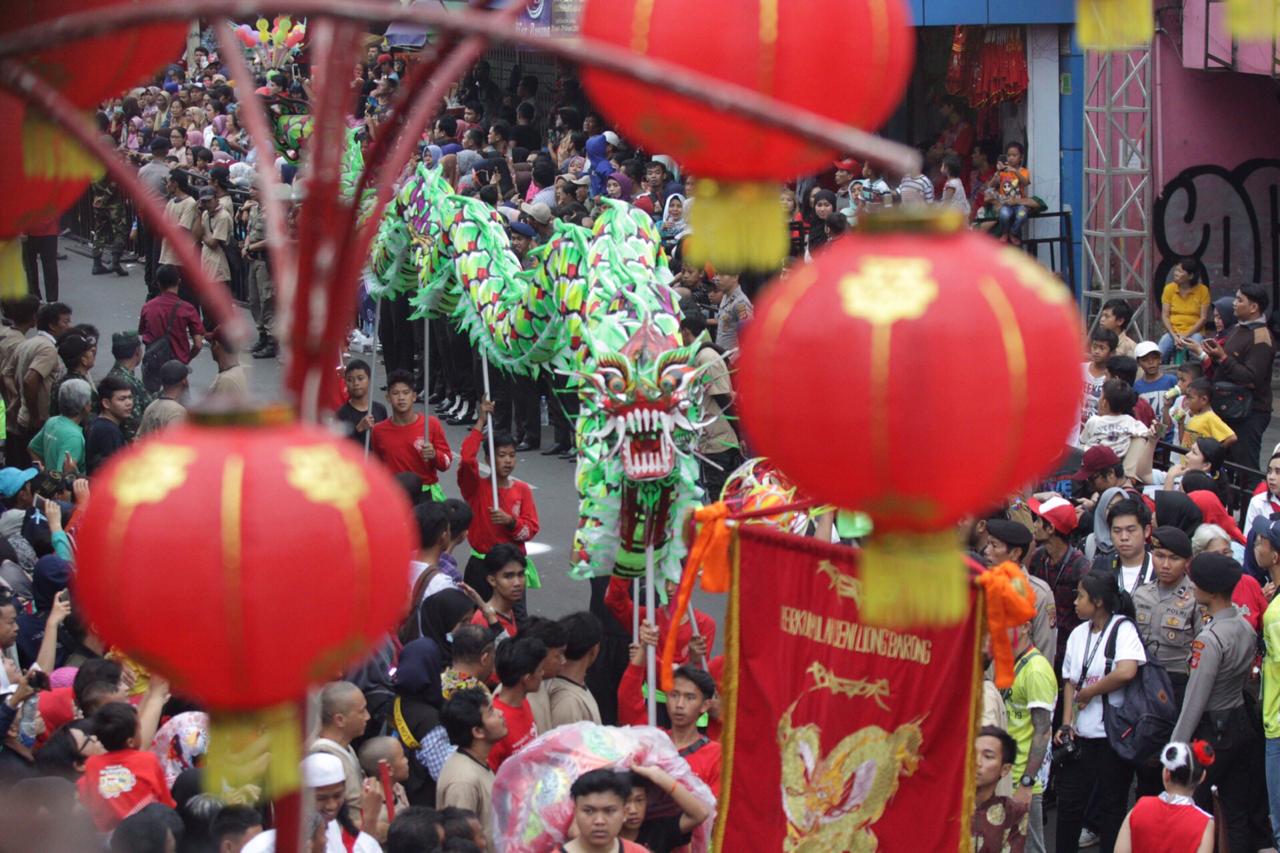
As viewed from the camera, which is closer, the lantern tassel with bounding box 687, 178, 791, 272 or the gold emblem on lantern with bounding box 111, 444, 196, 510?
the gold emblem on lantern with bounding box 111, 444, 196, 510

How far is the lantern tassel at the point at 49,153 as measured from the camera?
3393mm

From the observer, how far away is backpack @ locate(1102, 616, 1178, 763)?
7543 mm

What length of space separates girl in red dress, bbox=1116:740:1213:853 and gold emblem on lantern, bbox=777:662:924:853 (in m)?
1.49

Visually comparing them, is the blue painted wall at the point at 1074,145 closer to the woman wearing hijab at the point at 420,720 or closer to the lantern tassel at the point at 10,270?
the woman wearing hijab at the point at 420,720

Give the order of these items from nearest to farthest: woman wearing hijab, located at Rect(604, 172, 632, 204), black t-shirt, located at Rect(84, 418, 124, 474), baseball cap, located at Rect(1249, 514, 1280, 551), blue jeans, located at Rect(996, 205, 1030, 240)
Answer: baseball cap, located at Rect(1249, 514, 1280, 551) < black t-shirt, located at Rect(84, 418, 124, 474) < blue jeans, located at Rect(996, 205, 1030, 240) < woman wearing hijab, located at Rect(604, 172, 632, 204)

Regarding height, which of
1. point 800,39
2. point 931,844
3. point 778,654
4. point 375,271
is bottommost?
point 931,844

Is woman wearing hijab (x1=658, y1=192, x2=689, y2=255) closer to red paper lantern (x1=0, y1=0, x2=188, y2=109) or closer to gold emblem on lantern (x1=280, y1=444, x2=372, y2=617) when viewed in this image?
red paper lantern (x1=0, y1=0, x2=188, y2=109)

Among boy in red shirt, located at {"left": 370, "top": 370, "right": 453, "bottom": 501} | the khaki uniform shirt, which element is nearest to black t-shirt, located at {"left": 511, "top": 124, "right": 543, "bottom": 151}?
boy in red shirt, located at {"left": 370, "top": 370, "right": 453, "bottom": 501}

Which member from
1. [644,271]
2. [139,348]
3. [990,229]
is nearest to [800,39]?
[644,271]

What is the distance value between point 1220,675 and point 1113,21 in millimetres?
4386

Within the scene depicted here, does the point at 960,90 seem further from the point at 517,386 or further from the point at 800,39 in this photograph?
the point at 800,39

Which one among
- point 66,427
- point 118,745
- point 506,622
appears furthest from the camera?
point 66,427

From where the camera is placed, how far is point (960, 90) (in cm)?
1809

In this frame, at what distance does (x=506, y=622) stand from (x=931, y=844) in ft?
10.0
